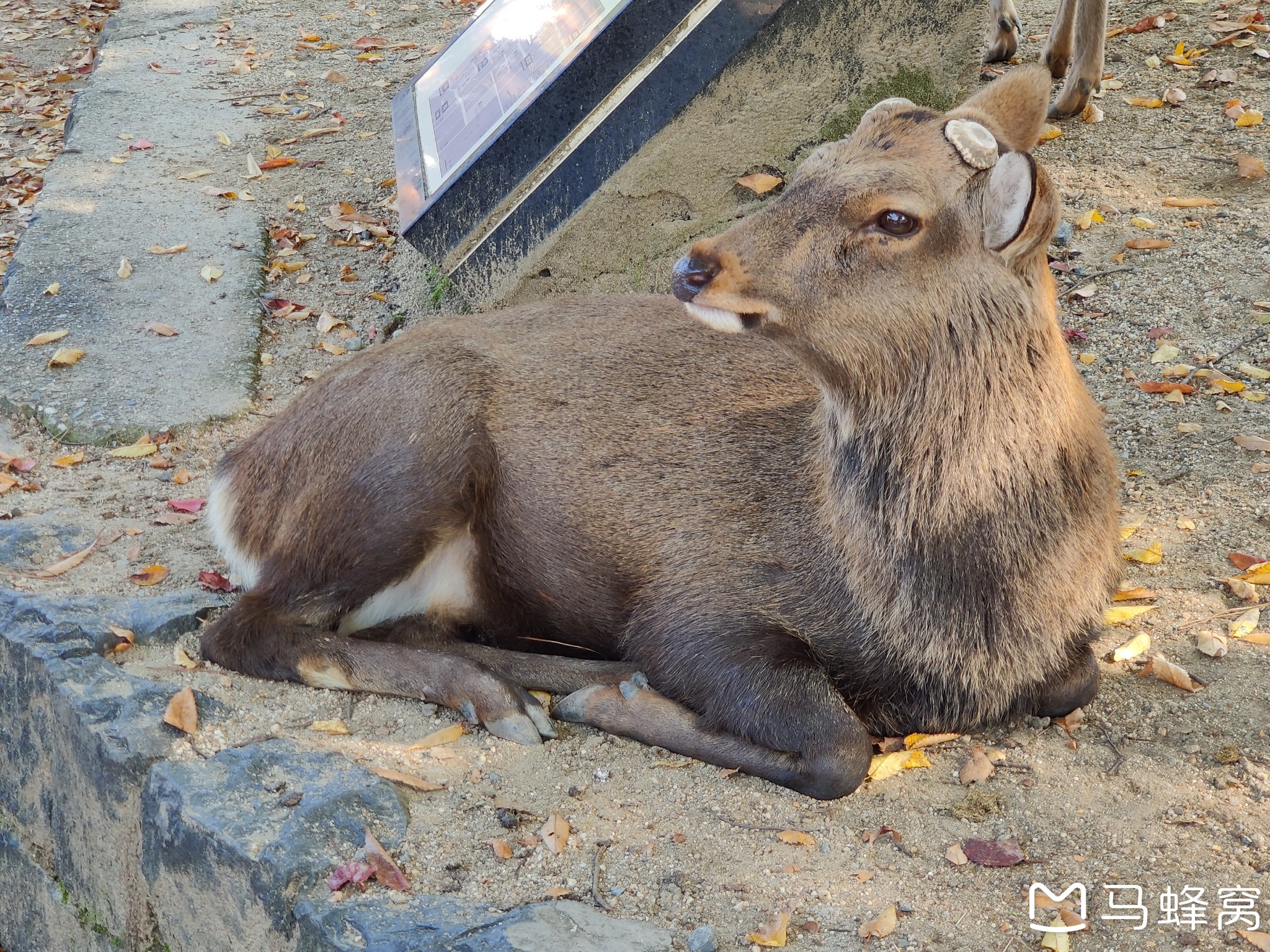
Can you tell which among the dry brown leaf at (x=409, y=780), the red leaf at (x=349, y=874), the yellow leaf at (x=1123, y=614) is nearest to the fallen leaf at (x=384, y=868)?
the red leaf at (x=349, y=874)

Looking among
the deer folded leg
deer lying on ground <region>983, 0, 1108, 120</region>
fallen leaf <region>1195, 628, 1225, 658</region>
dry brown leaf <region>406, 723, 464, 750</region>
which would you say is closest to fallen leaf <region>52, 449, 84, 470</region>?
the deer folded leg

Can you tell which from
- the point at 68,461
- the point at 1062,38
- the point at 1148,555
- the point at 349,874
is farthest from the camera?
the point at 1062,38

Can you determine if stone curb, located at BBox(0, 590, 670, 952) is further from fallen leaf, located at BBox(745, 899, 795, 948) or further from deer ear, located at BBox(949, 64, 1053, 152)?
deer ear, located at BBox(949, 64, 1053, 152)

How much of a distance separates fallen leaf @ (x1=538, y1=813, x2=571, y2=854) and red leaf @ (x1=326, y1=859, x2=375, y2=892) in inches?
17.0

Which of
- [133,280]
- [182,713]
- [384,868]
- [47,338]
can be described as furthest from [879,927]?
[133,280]

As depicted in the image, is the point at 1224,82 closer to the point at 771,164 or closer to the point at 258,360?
the point at 771,164

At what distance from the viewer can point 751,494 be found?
3.92m

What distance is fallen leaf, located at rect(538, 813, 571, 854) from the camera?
3.22m

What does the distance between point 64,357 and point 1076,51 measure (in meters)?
5.27

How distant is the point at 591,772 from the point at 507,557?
0.87 metres

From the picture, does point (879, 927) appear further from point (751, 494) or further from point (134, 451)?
point (134, 451)

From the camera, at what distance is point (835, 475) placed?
369 cm

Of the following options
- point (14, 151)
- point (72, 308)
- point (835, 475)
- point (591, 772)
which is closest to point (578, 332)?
point (835, 475)

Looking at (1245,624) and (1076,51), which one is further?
(1076,51)
